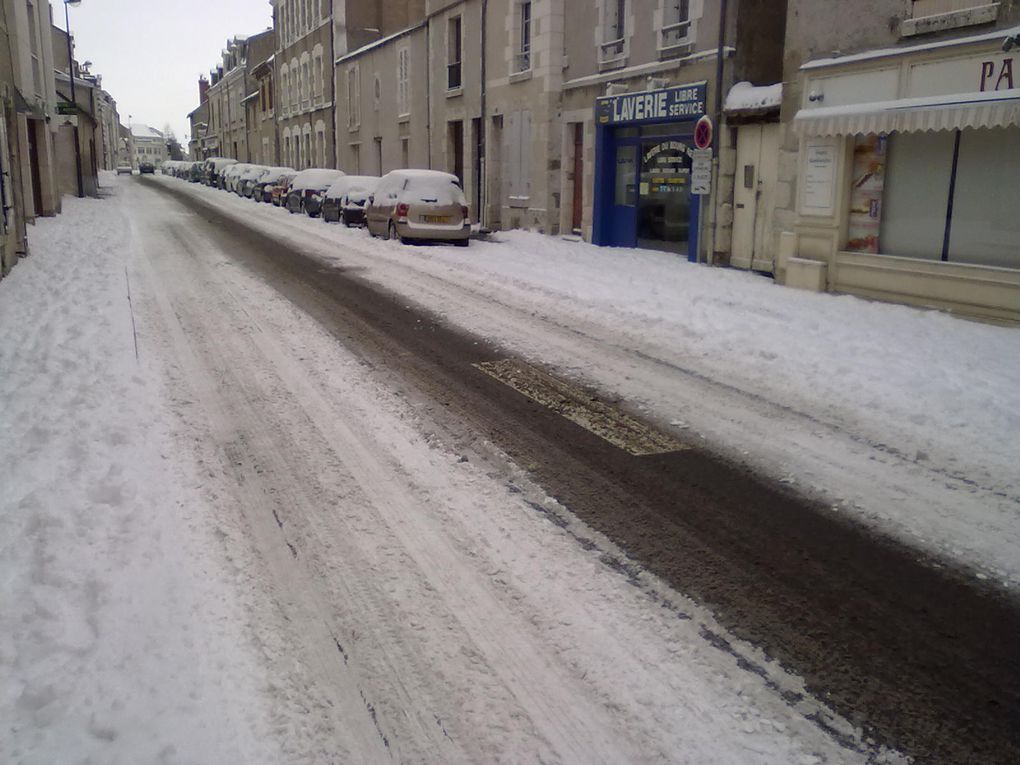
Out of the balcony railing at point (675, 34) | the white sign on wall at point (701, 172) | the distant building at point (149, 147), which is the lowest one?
the white sign on wall at point (701, 172)

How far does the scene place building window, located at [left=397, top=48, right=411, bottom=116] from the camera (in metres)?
31.8

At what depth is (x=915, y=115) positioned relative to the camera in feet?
35.1

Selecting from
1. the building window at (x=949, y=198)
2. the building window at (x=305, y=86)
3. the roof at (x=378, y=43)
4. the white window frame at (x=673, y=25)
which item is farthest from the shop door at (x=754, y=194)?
the building window at (x=305, y=86)

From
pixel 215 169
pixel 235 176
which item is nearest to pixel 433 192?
pixel 235 176

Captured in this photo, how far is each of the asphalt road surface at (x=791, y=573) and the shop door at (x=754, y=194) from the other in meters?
9.46

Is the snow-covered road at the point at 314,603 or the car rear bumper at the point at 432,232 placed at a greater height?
the car rear bumper at the point at 432,232

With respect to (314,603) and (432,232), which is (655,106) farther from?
(314,603)

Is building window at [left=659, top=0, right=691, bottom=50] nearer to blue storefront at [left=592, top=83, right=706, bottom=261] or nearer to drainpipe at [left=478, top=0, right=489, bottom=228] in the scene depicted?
blue storefront at [left=592, top=83, right=706, bottom=261]

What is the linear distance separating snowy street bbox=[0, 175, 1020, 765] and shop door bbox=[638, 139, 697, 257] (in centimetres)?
845

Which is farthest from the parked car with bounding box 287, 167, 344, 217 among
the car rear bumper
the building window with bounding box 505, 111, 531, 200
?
the car rear bumper

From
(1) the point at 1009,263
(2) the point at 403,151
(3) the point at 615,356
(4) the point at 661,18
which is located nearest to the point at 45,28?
(2) the point at 403,151

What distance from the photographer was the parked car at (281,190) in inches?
1373

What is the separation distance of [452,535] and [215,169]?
5921 cm

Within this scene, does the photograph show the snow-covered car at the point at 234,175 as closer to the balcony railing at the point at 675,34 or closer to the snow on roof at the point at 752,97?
the balcony railing at the point at 675,34
